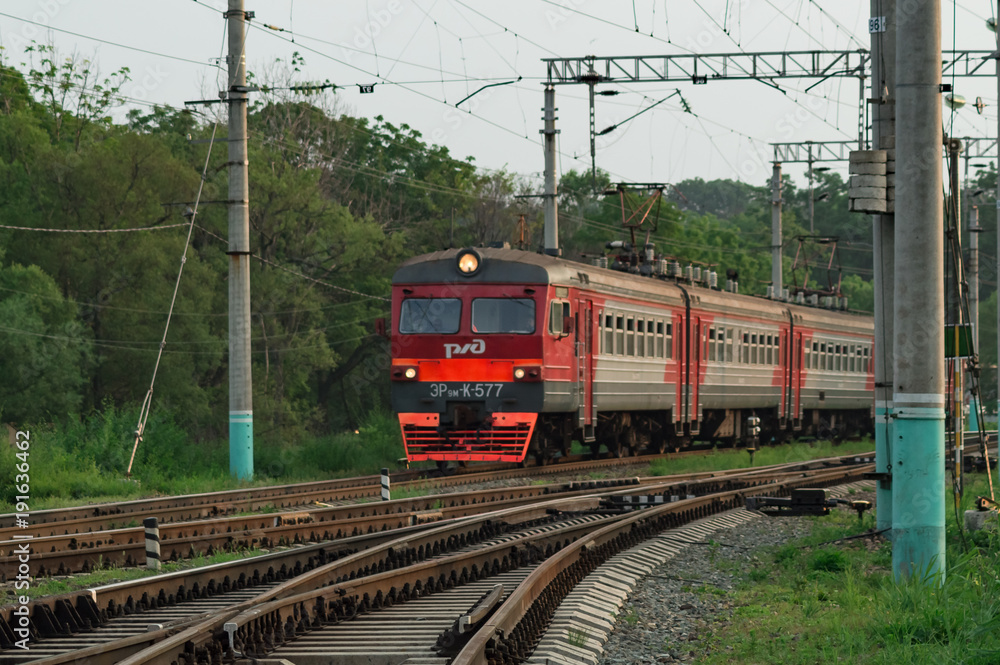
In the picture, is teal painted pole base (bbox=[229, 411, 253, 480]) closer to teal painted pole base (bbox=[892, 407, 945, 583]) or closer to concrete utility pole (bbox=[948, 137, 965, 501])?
concrete utility pole (bbox=[948, 137, 965, 501])

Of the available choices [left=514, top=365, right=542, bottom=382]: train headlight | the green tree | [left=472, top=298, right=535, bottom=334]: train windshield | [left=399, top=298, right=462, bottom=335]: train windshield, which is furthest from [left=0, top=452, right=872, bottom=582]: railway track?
the green tree

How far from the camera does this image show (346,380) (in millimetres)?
51031

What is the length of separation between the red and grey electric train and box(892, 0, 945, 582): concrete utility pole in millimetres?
10666

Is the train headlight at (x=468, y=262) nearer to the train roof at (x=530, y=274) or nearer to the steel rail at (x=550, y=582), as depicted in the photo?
the train roof at (x=530, y=274)

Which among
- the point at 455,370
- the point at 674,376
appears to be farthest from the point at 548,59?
the point at 455,370

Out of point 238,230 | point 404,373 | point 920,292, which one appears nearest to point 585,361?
point 404,373

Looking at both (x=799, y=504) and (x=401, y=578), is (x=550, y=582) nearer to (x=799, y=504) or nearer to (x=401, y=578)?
(x=401, y=578)

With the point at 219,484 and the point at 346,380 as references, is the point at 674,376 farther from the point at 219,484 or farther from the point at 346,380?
the point at 346,380

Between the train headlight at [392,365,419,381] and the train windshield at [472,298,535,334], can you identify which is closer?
the train windshield at [472,298,535,334]

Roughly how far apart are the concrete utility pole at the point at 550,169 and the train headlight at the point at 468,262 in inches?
265

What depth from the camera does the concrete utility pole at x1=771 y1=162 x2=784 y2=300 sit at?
121ft

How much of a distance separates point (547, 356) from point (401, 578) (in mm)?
10913

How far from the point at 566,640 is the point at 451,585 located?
2.30 m

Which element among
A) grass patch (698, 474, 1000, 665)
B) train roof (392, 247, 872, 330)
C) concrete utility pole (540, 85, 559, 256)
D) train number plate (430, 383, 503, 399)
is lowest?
grass patch (698, 474, 1000, 665)
